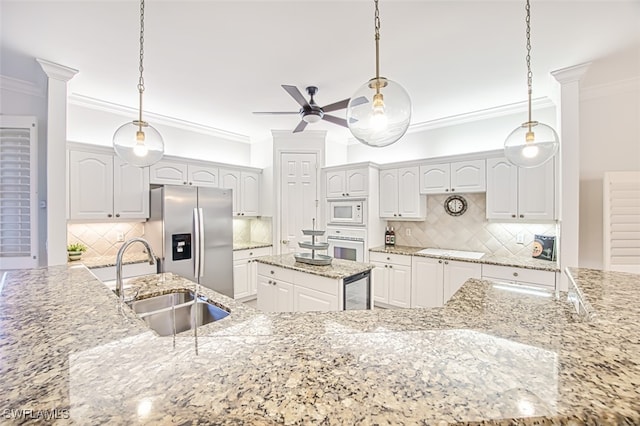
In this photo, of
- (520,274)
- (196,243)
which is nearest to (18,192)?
(196,243)

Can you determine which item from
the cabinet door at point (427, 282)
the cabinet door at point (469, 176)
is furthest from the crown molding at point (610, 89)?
the cabinet door at point (427, 282)

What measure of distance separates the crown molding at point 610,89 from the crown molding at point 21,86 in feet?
17.6

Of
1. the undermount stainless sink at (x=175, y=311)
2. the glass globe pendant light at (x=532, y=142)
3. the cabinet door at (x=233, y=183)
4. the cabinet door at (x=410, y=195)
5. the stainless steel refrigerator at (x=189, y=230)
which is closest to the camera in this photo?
the undermount stainless sink at (x=175, y=311)

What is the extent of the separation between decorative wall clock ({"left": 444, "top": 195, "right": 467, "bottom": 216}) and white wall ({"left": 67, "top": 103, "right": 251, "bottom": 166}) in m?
3.40

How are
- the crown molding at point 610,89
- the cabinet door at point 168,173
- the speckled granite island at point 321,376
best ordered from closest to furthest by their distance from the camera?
the speckled granite island at point 321,376, the crown molding at point 610,89, the cabinet door at point 168,173

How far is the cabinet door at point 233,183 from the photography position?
13.9ft

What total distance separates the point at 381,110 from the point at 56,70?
2911mm

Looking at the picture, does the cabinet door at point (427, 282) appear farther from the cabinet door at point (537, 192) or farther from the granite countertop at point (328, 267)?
the granite countertop at point (328, 267)

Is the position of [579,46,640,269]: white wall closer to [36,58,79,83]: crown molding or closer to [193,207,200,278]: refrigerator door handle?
[193,207,200,278]: refrigerator door handle

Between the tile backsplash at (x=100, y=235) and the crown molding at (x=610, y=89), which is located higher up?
the crown molding at (x=610, y=89)

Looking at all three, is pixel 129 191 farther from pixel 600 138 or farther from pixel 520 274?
pixel 600 138

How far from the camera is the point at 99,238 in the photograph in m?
3.40

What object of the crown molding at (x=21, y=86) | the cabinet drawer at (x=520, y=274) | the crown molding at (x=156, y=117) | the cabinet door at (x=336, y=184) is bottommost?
the cabinet drawer at (x=520, y=274)

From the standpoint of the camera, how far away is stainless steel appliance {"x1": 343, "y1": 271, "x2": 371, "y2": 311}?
2.53 meters
